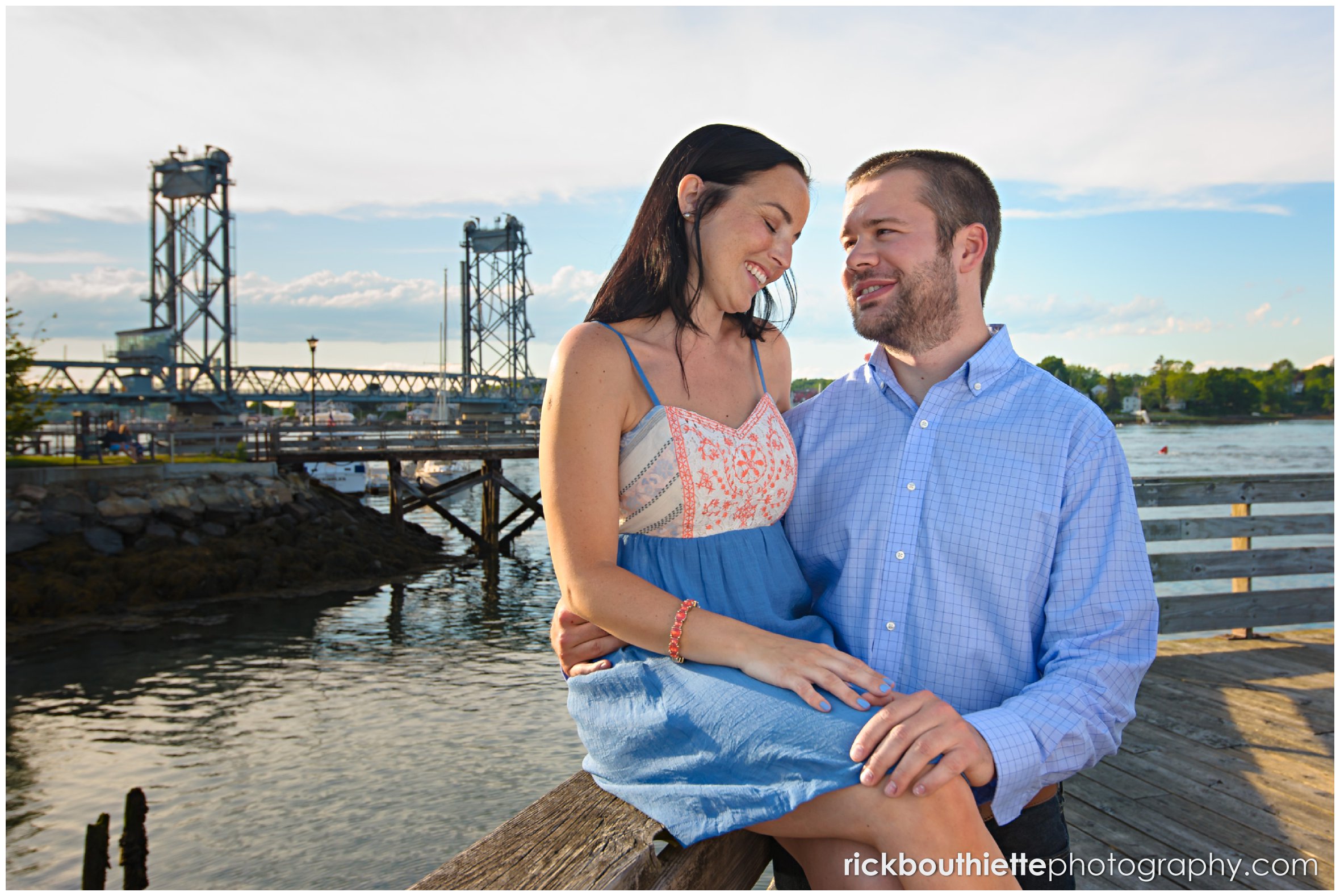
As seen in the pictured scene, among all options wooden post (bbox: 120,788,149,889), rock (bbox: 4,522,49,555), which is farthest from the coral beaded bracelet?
rock (bbox: 4,522,49,555)

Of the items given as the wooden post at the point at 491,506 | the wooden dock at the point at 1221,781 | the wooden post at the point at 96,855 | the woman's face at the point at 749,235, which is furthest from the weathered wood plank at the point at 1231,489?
the wooden post at the point at 491,506

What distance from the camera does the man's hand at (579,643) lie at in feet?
4.99

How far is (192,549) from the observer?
14.9 m

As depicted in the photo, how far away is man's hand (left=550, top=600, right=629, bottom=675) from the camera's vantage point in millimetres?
1522

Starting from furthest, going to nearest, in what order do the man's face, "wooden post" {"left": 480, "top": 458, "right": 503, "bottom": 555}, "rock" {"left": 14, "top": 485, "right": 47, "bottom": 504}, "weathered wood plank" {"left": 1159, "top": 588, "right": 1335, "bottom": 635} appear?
"wooden post" {"left": 480, "top": 458, "right": 503, "bottom": 555} < "rock" {"left": 14, "top": 485, "right": 47, "bottom": 504} < "weathered wood plank" {"left": 1159, "top": 588, "right": 1335, "bottom": 635} < the man's face

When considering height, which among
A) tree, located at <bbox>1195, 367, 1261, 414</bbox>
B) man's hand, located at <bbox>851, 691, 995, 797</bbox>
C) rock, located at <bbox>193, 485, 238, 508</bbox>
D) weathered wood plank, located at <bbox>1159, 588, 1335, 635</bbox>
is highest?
tree, located at <bbox>1195, 367, 1261, 414</bbox>

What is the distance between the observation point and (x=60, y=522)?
14.2 meters

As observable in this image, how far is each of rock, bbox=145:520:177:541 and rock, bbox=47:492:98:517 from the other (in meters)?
0.80

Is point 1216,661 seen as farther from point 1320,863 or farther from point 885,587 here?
point 885,587

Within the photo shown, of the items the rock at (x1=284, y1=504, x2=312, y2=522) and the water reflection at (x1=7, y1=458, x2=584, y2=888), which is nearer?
the water reflection at (x1=7, y1=458, x2=584, y2=888)

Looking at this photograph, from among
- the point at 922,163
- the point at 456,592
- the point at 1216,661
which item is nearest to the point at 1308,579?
the point at 456,592

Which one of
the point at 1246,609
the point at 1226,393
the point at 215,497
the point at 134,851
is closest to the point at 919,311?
the point at 1246,609

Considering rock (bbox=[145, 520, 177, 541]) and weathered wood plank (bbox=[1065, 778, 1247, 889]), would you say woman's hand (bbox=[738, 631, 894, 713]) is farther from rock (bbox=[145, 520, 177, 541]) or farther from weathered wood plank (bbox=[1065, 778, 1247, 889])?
rock (bbox=[145, 520, 177, 541])

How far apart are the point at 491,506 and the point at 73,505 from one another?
791cm
